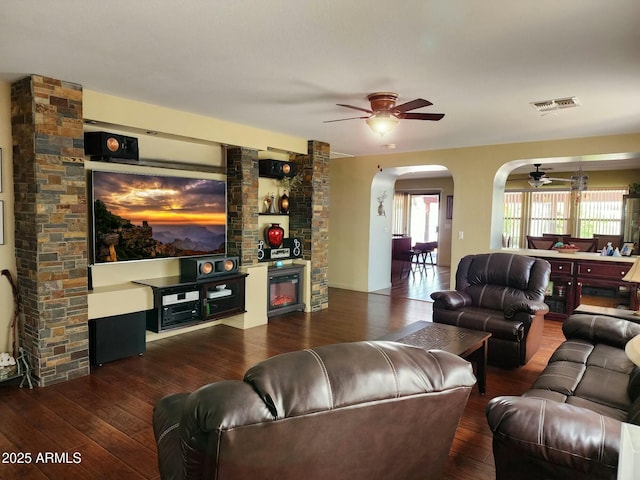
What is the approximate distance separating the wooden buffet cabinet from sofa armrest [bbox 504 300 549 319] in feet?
6.98

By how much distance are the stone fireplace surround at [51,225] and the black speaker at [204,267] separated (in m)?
1.17

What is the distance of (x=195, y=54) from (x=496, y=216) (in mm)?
5165

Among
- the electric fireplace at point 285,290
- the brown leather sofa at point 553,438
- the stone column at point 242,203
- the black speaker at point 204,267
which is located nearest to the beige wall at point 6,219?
the black speaker at point 204,267

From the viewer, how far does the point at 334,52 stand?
282cm

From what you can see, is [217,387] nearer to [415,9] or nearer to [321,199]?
[415,9]

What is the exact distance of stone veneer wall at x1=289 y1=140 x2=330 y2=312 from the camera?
6.17 m

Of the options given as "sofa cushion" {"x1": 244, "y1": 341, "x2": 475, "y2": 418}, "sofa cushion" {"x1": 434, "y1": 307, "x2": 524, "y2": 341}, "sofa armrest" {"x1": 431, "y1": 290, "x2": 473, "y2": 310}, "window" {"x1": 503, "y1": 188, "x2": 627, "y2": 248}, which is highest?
"window" {"x1": 503, "y1": 188, "x2": 627, "y2": 248}

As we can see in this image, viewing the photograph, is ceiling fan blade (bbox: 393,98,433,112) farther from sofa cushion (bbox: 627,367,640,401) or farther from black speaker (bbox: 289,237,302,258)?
black speaker (bbox: 289,237,302,258)

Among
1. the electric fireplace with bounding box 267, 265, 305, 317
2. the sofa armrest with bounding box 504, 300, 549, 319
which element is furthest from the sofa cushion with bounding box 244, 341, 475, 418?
the electric fireplace with bounding box 267, 265, 305, 317

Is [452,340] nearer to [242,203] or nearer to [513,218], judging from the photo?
[242,203]

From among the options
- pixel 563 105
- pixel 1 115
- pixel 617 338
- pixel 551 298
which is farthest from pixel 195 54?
pixel 551 298

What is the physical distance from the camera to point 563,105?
4000 mm

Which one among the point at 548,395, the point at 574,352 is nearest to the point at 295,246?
the point at 574,352

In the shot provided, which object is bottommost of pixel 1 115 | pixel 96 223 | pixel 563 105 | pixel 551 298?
pixel 551 298
